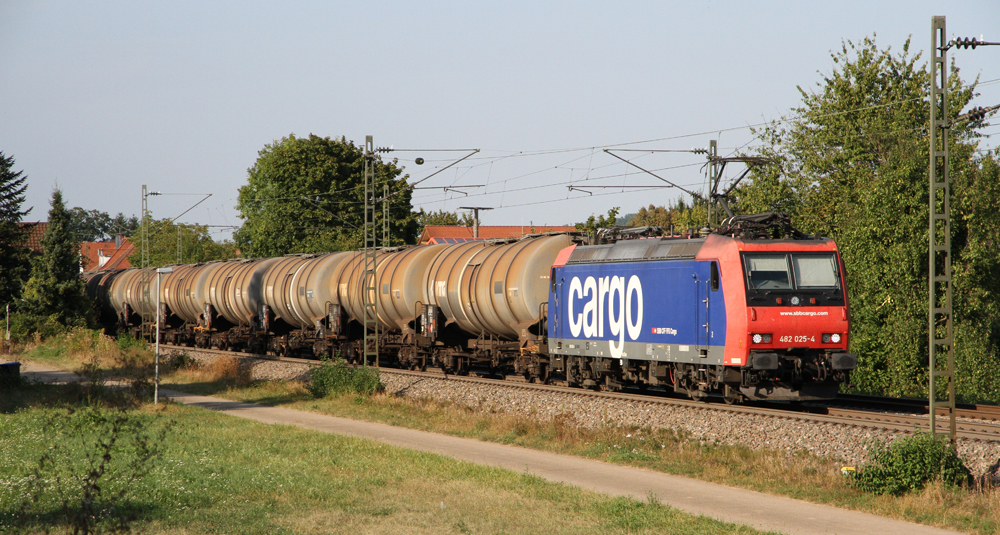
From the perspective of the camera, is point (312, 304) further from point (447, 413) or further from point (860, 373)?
point (860, 373)

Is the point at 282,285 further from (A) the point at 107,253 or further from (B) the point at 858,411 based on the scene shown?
(A) the point at 107,253

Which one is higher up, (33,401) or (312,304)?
(312,304)

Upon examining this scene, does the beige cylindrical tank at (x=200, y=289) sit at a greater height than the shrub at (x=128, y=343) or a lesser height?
greater

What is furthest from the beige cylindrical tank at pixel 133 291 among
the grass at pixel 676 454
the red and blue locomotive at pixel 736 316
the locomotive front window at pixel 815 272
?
the locomotive front window at pixel 815 272

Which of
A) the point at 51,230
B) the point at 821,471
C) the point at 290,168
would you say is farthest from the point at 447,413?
the point at 290,168

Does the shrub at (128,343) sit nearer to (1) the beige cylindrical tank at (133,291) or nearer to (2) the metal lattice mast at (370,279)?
(1) the beige cylindrical tank at (133,291)

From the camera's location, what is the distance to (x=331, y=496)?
11352 mm

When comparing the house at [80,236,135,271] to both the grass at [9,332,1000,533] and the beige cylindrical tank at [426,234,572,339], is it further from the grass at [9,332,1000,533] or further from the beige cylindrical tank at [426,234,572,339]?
the grass at [9,332,1000,533]

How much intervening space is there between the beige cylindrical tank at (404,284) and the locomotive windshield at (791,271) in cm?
1209

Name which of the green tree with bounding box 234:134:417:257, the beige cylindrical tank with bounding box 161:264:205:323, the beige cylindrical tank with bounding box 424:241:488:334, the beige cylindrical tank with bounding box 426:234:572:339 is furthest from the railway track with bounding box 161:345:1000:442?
the green tree with bounding box 234:134:417:257

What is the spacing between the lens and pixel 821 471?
12.7m

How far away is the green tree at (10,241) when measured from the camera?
49.0m

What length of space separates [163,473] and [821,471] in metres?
9.42

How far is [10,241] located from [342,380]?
115 ft
